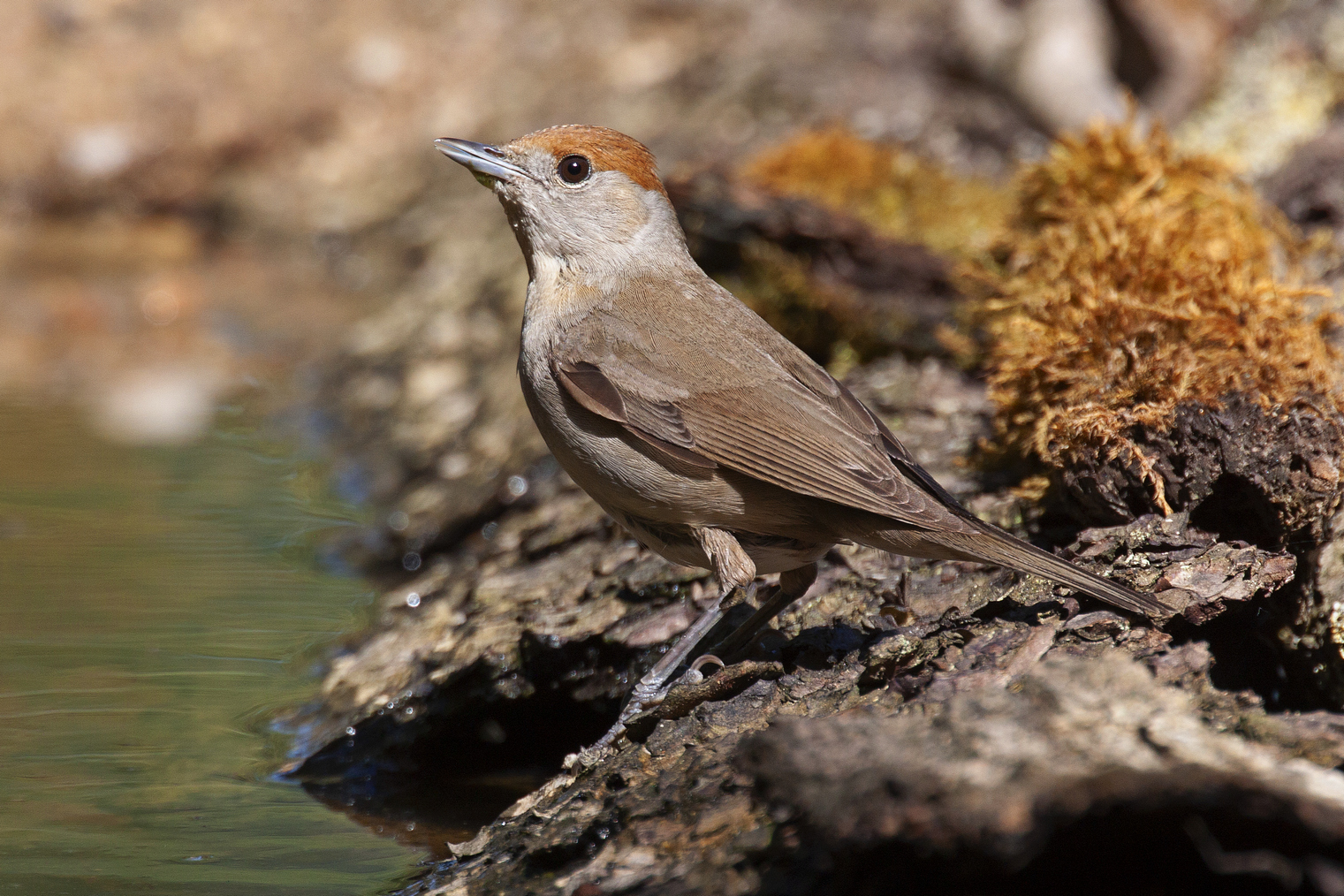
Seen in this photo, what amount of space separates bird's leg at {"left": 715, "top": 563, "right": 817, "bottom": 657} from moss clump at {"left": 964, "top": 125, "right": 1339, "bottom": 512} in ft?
2.75

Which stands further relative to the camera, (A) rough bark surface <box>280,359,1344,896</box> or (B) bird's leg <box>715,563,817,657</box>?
(B) bird's leg <box>715,563,817,657</box>

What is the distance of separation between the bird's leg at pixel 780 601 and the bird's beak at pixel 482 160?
Answer: 5.57 ft

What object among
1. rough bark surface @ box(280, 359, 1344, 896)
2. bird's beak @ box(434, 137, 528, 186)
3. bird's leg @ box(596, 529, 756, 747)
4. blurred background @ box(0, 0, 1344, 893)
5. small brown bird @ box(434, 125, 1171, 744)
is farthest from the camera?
bird's beak @ box(434, 137, 528, 186)

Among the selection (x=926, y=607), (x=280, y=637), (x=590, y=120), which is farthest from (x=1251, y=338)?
(x=590, y=120)

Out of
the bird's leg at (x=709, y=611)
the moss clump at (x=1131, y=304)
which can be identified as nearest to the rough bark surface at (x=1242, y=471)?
the moss clump at (x=1131, y=304)

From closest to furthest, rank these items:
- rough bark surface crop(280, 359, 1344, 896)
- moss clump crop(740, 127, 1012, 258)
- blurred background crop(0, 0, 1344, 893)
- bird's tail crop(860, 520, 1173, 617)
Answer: rough bark surface crop(280, 359, 1344, 896), bird's tail crop(860, 520, 1173, 617), blurred background crop(0, 0, 1344, 893), moss clump crop(740, 127, 1012, 258)

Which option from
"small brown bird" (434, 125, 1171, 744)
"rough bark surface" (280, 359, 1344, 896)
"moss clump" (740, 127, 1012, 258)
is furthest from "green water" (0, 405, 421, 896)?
"moss clump" (740, 127, 1012, 258)

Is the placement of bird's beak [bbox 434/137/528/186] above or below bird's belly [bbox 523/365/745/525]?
above

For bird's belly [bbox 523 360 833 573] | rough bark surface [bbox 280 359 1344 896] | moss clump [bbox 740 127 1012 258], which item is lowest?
rough bark surface [bbox 280 359 1344 896]

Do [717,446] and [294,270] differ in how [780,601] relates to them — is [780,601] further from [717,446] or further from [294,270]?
[294,270]

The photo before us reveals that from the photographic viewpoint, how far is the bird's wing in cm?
346

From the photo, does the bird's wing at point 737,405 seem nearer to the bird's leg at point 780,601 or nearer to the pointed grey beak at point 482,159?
the bird's leg at point 780,601

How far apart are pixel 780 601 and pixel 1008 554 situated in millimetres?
894

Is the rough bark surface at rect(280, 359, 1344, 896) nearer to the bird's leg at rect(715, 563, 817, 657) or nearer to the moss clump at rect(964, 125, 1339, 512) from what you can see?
the bird's leg at rect(715, 563, 817, 657)
